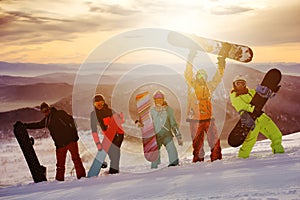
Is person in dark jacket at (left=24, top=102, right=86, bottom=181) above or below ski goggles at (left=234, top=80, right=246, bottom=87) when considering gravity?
below

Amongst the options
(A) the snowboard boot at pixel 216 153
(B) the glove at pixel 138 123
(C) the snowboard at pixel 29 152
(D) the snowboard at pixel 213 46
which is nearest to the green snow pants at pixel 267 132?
(A) the snowboard boot at pixel 216 153

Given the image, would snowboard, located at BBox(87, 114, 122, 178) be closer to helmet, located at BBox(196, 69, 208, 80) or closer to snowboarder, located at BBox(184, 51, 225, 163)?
snowboarder, located at BBox(184, 51, 225, 163)

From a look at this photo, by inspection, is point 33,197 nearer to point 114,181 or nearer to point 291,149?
point 114,181

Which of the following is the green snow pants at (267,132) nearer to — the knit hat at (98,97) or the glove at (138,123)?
the glove at (138,123)

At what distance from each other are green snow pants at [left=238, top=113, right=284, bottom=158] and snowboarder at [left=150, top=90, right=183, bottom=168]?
3.19ft

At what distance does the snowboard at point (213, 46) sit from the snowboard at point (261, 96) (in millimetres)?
401

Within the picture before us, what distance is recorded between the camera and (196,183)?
14.6ft

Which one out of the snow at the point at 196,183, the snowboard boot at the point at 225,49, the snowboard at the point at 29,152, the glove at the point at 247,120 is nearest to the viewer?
the snow at the point at 196,183

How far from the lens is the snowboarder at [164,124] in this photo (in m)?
5.81

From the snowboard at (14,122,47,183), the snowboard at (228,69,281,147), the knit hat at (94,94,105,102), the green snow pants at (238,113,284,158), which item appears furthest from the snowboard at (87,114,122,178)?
the green snow pants at (238,113,284,158)

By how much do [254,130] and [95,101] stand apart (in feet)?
7.62

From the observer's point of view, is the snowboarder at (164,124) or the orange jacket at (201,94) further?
the snowboarder at (164,124)

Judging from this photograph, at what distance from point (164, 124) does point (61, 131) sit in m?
1.48

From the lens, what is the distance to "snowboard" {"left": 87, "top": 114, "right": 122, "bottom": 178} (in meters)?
5.75
